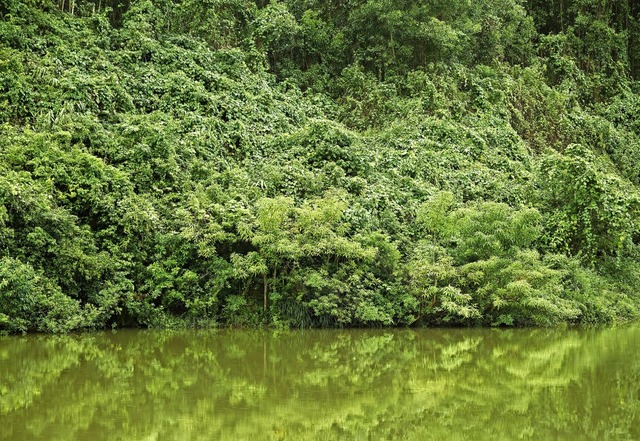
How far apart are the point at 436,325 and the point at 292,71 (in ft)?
39.3

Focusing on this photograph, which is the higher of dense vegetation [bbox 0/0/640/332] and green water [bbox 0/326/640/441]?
dense vegetation [bbox 0/0/640/332]

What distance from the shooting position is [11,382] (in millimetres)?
8656

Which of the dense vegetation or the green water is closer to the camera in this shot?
the green water

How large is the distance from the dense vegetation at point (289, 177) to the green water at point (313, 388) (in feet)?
4.54

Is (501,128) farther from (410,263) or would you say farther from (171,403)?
(171,403)

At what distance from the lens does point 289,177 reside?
17094 millimetres

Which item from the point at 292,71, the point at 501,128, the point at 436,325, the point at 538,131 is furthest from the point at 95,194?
the point at 538,131

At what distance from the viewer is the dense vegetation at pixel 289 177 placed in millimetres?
14383

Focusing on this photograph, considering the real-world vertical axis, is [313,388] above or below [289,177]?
below

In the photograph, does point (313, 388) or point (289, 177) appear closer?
point (313, 388)

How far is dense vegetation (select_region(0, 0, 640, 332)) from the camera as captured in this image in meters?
14.4

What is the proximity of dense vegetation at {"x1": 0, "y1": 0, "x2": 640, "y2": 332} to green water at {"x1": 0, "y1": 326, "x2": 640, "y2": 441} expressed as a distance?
4.54ft

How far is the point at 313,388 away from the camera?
28.6 ft

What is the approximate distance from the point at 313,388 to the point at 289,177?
8.94m
